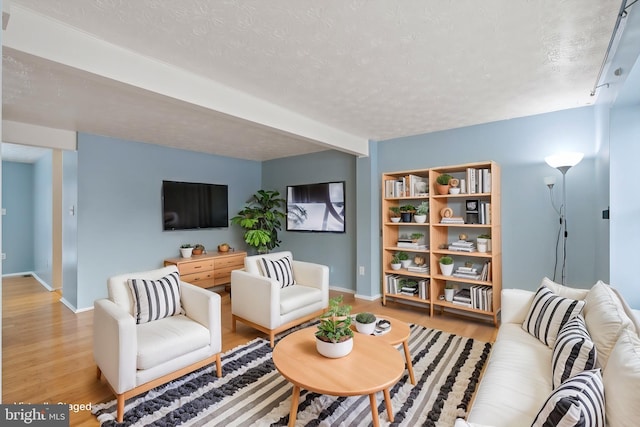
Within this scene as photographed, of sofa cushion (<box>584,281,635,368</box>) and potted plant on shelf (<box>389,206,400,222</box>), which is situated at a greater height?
potted plant on shelf (<box>389,206,400,222</box>)

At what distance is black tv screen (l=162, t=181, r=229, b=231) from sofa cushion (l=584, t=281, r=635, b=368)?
4645 millimetres

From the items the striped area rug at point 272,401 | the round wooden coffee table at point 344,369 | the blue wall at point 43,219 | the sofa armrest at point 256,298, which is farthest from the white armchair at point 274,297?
the blue wall at point 43,219

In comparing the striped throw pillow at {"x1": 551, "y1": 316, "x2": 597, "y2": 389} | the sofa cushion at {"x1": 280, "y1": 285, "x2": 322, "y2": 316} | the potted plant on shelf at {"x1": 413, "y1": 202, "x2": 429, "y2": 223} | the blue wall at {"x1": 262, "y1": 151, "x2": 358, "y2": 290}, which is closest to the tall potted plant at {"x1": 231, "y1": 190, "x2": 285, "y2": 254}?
the blue wall at {"x1": 262, "y1": 151, "x2": 358, "y2": 290}

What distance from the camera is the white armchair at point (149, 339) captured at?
77.7 inches

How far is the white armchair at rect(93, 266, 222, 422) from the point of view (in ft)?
6.48

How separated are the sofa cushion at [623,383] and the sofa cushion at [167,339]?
7.48 feet

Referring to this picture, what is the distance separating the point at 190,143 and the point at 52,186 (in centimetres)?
251

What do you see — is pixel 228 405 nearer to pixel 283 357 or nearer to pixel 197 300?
pixel 283 357

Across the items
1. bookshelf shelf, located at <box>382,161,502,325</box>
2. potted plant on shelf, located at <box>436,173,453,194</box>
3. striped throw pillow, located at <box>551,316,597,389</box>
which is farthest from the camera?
potted plant on shelf, located at <box>436,173,453,194</box>

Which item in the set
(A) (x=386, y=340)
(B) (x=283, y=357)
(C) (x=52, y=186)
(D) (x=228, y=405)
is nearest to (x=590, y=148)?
(A) (x=386, y=340)

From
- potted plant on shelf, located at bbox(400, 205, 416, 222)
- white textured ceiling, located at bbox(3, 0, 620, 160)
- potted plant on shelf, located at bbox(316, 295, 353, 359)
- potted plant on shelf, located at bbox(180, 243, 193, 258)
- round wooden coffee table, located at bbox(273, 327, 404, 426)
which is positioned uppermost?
white textured ceiling, located at bbox(3, 0, 620, 160)

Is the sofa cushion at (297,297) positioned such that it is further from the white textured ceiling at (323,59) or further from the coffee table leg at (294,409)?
the white textured ceiling at (323,59)

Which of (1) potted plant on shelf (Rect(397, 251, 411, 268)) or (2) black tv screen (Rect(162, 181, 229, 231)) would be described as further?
(2) black tv screen (Rect(162, 181, 229, 231))

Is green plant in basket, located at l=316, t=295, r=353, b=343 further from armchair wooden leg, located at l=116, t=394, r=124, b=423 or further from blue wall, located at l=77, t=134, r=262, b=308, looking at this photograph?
blue wall, located at l=77, t=134, r=262, b=308
